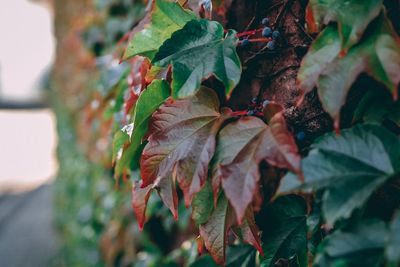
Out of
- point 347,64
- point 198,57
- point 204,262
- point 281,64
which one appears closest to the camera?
point 347,64

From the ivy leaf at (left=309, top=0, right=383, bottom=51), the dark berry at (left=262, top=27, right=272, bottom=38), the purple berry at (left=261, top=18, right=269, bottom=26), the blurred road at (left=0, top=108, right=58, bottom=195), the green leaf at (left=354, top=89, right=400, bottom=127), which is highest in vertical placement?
the ivy leaf at (left=309, top=0, right=383, bottom=51)

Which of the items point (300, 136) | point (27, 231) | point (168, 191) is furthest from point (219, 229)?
point (27, 231)

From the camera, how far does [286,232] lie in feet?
2.83

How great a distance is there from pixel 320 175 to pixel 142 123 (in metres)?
0.42

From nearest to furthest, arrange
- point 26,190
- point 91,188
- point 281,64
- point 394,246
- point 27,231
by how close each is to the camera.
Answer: point 394,246 → point 281,64 → point 91,188 → point 27,231 → point 26,190

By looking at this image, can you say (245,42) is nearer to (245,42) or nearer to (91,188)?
(245,42)

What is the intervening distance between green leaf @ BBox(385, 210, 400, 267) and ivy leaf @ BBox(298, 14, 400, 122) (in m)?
0.17

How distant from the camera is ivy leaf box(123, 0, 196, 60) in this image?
86cm

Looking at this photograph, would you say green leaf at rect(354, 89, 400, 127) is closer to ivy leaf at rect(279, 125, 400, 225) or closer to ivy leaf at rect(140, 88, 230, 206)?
ivy leaf at rect(279, 125, 400, 225)

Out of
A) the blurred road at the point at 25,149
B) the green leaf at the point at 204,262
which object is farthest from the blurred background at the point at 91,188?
the blurred road at the point at 25,149

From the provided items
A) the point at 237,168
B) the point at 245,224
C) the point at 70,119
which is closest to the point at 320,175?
the point at 237,168

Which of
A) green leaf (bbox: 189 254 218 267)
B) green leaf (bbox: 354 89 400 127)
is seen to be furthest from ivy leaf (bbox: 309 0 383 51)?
green leaf (bbox: 189 254 218 267)

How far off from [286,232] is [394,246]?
1.15ft

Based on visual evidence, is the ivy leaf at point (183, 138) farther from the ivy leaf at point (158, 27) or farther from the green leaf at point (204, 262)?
the green leaf at point (204, 262)
